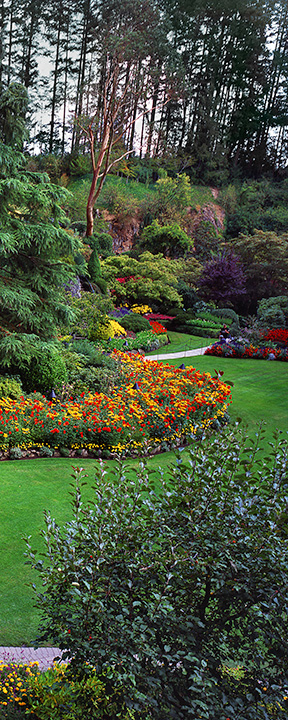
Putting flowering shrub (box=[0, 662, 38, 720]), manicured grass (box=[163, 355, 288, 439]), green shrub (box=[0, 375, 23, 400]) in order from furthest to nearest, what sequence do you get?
manicured grass (box=[163, 355, 288, 439]), green shrub (box=[0, 375, 23, 400]), flowering shrub (box=[0, 662, 38, 720])

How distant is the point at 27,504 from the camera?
513 cm

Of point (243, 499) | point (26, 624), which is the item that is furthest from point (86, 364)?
point (243, 499)

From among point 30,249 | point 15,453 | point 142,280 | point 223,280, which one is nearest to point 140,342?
point 142,280

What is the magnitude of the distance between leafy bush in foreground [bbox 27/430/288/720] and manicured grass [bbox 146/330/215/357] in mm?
11796

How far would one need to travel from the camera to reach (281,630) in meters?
2.12

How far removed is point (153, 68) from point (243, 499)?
109ft

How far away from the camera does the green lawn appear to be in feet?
11.5

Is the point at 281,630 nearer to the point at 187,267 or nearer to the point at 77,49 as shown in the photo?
the point at 187,267

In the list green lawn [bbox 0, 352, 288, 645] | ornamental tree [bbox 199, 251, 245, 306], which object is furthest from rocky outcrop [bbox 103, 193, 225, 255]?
green lawn [bbox 0, 352, 288, 645]

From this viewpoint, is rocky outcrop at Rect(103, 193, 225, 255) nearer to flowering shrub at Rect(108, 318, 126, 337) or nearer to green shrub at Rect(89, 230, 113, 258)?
green shrub at Rect(89, 230, 113, 258)

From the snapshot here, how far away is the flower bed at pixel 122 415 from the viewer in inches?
261

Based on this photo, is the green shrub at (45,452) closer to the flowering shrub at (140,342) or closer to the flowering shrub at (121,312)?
the flowering shrub at (140,342)

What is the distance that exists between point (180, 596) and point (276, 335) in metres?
15.3

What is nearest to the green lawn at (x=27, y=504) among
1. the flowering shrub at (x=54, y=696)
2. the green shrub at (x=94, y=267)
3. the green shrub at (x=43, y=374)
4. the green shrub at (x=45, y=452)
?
the green shrub at (x=45, y=452)
